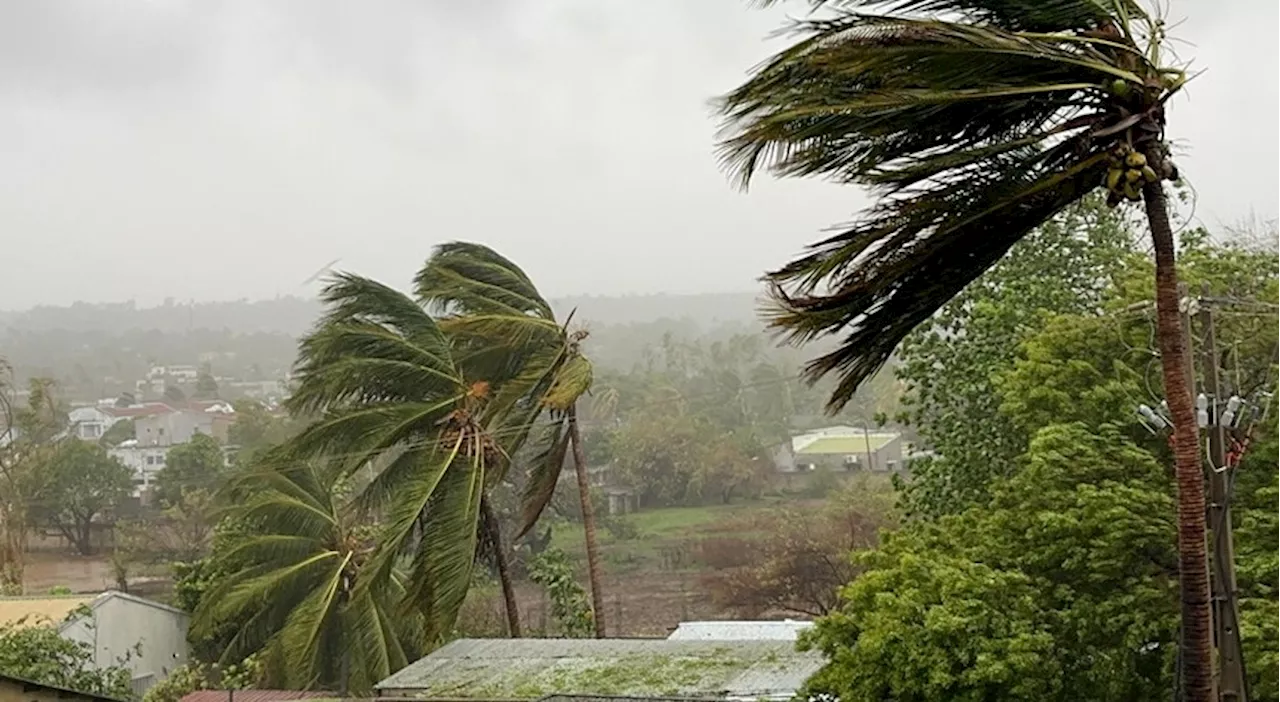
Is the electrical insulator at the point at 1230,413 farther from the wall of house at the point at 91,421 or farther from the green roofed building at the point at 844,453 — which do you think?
the wall of house at the point at 91,421

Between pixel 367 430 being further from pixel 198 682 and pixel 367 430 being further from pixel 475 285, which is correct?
pixel 198 682

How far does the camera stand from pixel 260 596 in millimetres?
13891

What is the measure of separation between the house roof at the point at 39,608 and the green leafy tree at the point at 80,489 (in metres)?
15.1

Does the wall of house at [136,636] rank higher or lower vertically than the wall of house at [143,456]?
lower

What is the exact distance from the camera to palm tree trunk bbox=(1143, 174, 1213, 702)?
3.97 metres

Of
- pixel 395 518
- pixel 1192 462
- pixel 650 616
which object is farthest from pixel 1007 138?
pixel 650 616

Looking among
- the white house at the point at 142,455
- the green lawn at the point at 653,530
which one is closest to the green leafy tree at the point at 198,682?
the green lawn at the point at 653,530

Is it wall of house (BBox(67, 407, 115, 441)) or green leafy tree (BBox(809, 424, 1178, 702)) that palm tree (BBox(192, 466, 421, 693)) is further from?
wall of house (BBox(67, 407, 115, 441))

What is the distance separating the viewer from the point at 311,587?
14.5 meters

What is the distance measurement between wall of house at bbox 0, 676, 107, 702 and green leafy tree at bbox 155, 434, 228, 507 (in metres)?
27.4

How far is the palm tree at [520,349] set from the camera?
1219cm

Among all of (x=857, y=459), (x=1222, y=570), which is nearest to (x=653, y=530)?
(x=857, y=459)

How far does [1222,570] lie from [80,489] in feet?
112

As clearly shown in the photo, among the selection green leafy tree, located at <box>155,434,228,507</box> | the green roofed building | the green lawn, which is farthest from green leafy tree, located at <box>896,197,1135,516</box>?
the green roofed building
